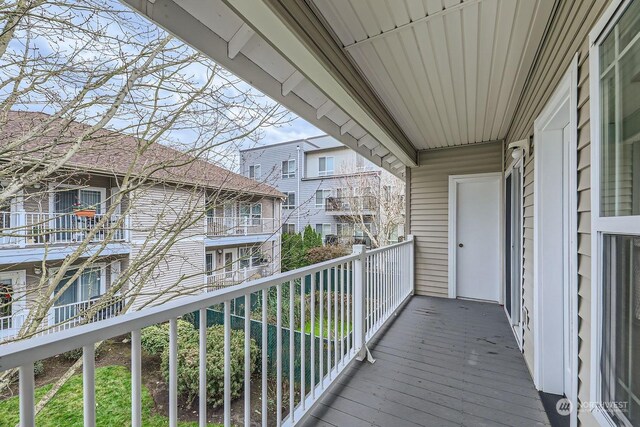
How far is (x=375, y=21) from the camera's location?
176cm

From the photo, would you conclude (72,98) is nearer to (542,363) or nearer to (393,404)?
(393,404)

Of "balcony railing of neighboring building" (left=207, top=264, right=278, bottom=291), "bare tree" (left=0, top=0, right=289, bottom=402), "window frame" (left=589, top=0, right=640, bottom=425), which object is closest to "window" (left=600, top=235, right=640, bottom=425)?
"window frame" (left=589, top=0, right=640, bottom=425)

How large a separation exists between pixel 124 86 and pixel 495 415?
384cm

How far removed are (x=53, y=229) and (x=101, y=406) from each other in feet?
5.68

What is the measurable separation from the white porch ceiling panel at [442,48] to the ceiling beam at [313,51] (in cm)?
8

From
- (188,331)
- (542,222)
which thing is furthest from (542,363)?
(188,331)

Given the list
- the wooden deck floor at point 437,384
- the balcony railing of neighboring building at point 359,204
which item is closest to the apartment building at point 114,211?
the wooden deck floor at point 437,384

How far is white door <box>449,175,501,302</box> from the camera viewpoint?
4383mm

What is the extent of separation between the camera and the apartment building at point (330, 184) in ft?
34.7

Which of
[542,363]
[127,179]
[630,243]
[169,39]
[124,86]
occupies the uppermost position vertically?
[169,39]

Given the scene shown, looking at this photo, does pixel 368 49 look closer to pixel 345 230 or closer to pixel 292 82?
pixel 292 82

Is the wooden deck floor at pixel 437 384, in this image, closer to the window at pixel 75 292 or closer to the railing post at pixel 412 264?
the railing post at pixel 412 264

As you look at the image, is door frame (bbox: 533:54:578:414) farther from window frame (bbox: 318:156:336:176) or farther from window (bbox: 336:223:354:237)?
window frame (bbox: 318:156:336:176)

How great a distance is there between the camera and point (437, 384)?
7.38 feet
